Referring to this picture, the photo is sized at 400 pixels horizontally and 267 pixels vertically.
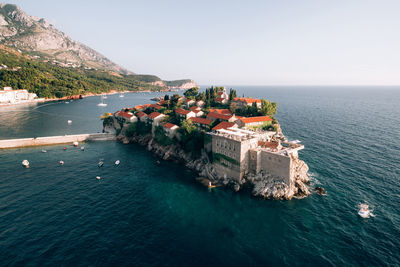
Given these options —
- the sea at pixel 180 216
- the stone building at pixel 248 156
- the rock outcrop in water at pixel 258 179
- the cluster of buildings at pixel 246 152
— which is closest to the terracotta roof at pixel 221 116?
the cluster of buildings at pixel 246 152

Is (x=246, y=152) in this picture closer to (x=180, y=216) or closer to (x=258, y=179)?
(x=258, y=179)

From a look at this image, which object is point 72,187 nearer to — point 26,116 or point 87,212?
point 87,212

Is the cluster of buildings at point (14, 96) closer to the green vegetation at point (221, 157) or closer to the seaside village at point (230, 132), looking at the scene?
the seaside village at point (230, 132)

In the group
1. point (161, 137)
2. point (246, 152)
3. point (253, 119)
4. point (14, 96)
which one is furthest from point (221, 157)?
point (14, 96)

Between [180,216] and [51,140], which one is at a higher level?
[51,140]

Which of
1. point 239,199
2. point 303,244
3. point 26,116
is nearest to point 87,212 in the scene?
point 239,199

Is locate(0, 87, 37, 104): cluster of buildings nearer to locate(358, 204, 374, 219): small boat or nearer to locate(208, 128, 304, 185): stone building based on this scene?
locate(208, 128, 304, 185): stone building

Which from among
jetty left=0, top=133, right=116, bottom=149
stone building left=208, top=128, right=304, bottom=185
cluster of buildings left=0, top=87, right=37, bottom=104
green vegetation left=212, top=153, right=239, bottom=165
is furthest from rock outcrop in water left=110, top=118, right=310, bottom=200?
cluster of buildings left=0, top=87, right=37, bottom=104
